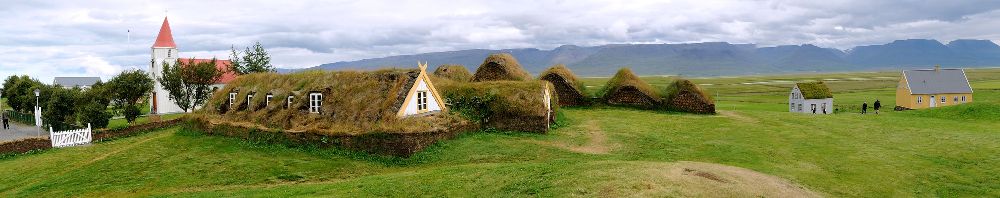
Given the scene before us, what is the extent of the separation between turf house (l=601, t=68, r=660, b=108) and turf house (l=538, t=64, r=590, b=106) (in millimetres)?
1597

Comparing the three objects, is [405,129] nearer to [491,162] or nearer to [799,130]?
[491,162]

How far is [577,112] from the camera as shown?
39.5m

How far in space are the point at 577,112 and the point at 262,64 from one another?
Answer: 100 ft

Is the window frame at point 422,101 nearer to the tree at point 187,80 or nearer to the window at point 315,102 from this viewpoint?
the window at point 315,102

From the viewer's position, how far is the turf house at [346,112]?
71.9 feet

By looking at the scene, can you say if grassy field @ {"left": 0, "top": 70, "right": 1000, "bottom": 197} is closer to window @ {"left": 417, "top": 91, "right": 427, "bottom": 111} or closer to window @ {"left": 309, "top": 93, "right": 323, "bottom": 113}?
window @ {"left": 417, "top": 91, "right": 427, "bottom": 111}

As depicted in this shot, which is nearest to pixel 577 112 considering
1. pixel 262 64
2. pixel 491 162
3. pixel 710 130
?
pixel 710 130

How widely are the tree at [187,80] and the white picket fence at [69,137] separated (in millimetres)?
12274

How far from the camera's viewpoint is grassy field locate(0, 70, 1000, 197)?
1509cm

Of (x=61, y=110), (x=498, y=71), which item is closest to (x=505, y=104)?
(x=498, y=71)

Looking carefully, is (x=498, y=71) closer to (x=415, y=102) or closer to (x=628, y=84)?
(x=628, y=84)

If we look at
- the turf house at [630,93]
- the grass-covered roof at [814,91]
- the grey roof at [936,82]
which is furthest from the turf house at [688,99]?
the grey roof at [936,82]

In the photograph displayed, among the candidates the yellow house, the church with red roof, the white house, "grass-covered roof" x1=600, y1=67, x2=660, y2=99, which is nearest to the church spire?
the church with red roof

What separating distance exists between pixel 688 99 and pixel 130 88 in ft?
117
